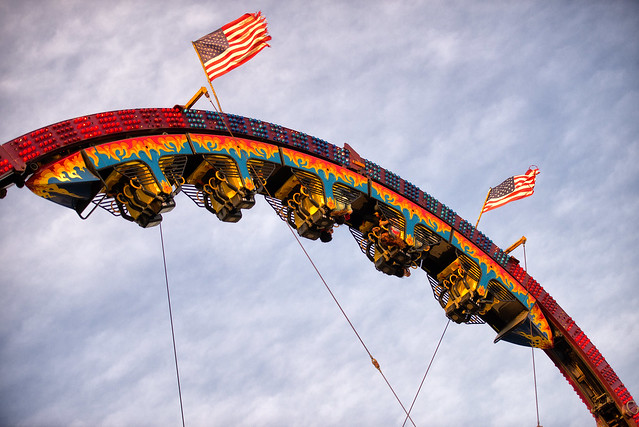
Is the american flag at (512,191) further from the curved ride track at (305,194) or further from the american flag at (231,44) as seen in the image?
the american flag at (231,44)

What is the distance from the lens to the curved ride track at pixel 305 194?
19.8 m

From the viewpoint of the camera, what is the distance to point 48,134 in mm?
19219

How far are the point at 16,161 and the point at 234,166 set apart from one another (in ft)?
19.0

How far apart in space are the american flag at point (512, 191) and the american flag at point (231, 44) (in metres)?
10.4

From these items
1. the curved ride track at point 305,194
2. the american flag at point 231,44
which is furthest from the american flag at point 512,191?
the american flag at point 231,44

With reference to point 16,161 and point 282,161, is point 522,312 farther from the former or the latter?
point 16,161

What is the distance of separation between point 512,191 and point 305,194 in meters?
9.06

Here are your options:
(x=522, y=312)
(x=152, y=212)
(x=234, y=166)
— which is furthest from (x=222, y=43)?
(x=522, y=312)

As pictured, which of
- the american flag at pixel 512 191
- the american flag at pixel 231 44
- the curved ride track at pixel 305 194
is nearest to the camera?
the curved ride track at pixel 305 194

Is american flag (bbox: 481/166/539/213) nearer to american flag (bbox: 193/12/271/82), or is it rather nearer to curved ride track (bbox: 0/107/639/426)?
curved ride track (bbox: 0/107/639/426)

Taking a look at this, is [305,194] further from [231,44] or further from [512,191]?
[512,191]

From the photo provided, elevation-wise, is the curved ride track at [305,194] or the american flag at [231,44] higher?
the american flag at [231,44]

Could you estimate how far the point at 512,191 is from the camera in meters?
30.3

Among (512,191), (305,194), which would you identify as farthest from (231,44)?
(512,191)
